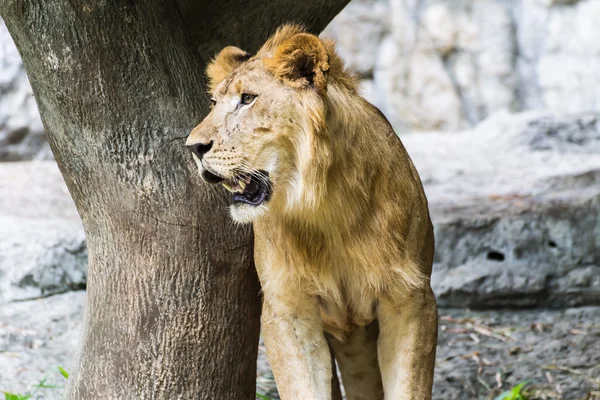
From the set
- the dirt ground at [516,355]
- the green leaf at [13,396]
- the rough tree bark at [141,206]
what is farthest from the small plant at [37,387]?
the dirt ground at [516,355]

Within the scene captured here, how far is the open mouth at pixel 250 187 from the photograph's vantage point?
3.20 m

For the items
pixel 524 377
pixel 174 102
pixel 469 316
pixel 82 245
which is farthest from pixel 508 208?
pixel 174 102

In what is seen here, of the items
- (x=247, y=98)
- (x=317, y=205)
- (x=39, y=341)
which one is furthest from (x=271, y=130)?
(x=39, y=341)

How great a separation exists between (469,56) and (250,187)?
11.8 metres

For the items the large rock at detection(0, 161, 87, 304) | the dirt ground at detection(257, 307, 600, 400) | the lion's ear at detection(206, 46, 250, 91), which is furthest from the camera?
the large rock at detection(0, 161, 87, 304)

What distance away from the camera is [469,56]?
14.4 metres

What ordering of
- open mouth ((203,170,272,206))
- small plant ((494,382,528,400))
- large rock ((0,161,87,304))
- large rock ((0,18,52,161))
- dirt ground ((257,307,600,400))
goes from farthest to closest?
large rock ((0,18,52,161)), large rock ((0,161,87,304)), dirt ground ((257,307,600,400)), small plant ((494,382,528,400)), open mouth ((203,170,272,206))

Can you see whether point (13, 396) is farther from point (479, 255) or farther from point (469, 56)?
point (469, 56)

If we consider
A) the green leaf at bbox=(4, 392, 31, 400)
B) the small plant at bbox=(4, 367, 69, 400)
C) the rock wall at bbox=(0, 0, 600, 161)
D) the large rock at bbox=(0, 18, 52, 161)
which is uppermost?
the rock wall at bbox=(0, 0, 600, 161)

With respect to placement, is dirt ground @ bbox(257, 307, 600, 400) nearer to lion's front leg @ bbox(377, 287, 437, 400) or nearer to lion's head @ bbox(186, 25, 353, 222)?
lion's front leg @ bbox(377, 287, 437, 400)

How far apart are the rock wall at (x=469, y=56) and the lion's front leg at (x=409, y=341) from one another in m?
10.3

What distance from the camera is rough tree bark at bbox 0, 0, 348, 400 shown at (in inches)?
139

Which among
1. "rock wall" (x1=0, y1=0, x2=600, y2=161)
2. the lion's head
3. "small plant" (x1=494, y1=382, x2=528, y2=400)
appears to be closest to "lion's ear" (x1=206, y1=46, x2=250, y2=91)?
the lion's head

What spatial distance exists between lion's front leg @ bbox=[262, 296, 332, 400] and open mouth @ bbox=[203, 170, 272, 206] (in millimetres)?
517
